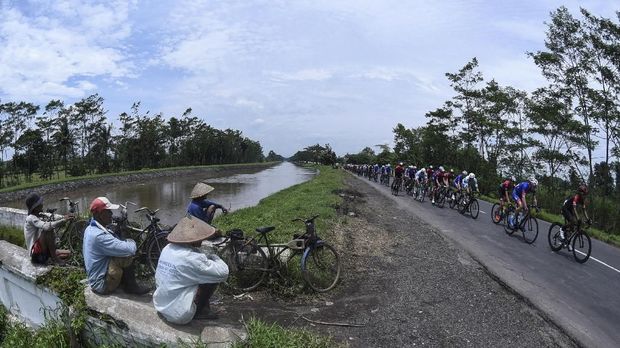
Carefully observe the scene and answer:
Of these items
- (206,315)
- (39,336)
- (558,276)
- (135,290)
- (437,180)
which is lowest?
(39,336)

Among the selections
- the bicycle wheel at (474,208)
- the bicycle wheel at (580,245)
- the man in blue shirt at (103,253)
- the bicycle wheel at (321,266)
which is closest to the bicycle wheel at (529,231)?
the bicycle wheel at (580,245)

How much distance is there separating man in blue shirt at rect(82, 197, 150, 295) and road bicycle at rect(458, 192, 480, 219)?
15015mm

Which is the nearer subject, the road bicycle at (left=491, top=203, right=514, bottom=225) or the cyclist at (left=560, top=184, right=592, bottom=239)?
the cyclist at (left=560, top=184, right=592, bottom=239)

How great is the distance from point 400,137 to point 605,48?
43.2 metres

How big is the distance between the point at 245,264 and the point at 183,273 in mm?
2862

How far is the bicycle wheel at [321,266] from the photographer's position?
7.65 meters

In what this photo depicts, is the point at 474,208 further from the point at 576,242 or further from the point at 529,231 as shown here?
the point at 576,242

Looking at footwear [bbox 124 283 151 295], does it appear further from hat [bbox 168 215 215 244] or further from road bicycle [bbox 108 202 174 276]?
road bicycle [bbox 108 202 174 276]

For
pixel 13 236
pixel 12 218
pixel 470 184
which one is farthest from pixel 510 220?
pixel 12 218

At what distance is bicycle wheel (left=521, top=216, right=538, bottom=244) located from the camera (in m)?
13.3

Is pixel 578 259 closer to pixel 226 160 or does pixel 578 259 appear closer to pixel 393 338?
pixel 393 338

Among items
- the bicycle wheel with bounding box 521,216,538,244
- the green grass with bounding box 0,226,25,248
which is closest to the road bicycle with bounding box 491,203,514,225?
the bicycle wheel with bounding box 521,216,538,244

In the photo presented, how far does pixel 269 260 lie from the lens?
311 inches

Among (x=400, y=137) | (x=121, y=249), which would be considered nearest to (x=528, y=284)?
(x=121, y=249)
